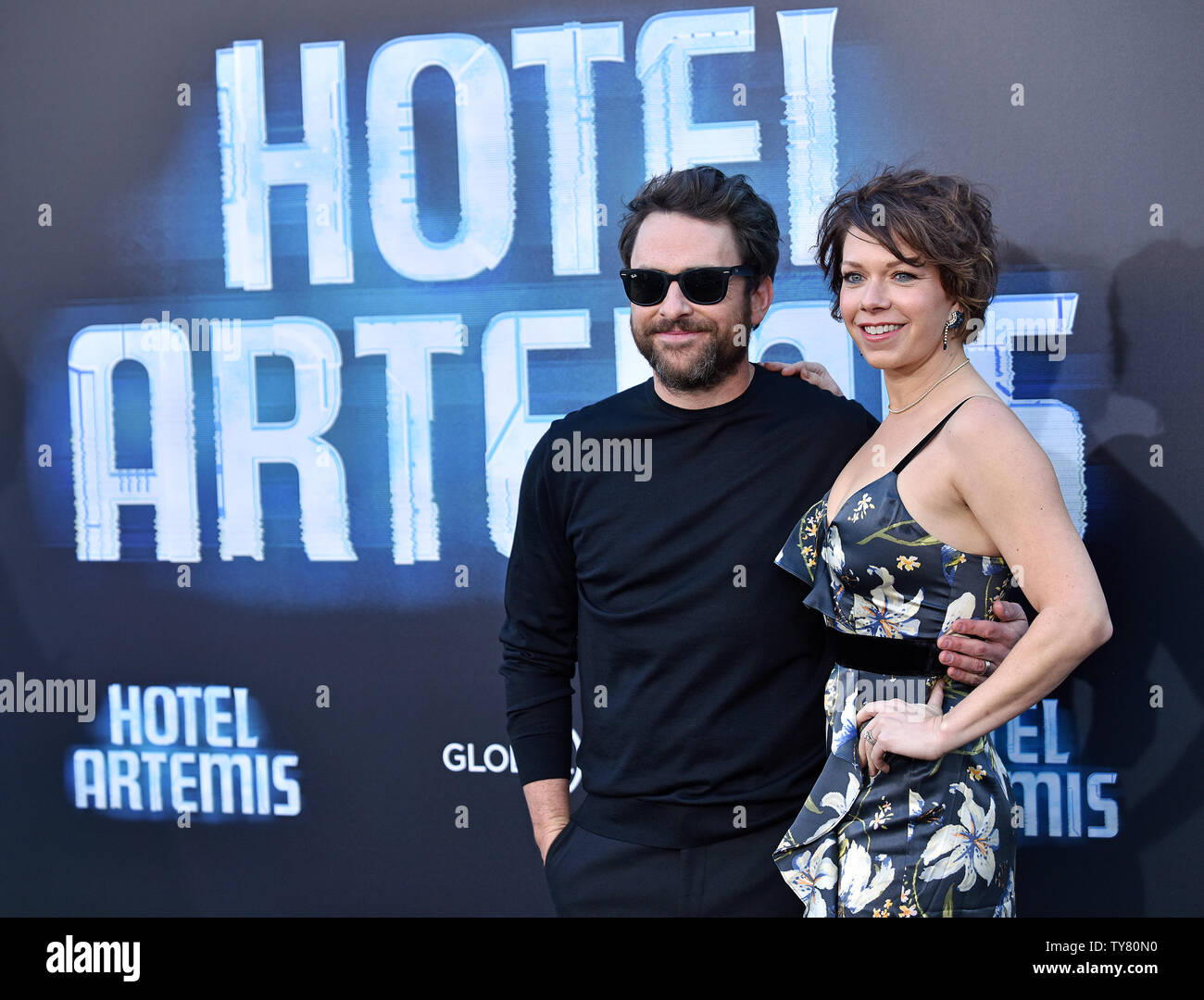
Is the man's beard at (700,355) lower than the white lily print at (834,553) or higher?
higher

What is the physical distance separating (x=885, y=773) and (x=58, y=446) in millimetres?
2983

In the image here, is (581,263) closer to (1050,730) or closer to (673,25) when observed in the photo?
(673,25)

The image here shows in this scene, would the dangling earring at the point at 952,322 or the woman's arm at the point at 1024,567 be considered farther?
→ the dangling earring at the point at 952,322

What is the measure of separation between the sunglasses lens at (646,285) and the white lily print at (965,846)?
1180mm

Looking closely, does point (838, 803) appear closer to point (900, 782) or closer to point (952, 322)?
point (900, 782)

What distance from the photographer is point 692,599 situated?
2.18m

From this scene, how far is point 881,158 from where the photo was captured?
122 inches

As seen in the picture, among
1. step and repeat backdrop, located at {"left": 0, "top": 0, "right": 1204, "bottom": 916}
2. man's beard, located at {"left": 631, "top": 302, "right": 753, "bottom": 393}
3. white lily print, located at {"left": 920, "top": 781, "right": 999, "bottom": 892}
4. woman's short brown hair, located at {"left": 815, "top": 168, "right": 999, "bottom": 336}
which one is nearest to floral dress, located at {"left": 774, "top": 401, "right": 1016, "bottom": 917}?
white lily print, located at {"left": 920, "top": 781, "right": 999, "bottom": 892}

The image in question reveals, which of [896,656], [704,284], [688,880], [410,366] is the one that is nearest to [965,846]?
[896,656]

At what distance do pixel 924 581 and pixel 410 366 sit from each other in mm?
1998

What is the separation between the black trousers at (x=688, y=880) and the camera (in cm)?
216

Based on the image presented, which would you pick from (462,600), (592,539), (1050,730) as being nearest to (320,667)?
(462,600)

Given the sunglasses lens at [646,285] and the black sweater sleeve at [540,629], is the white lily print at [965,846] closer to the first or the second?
the black sweater sleeve at [540,629]

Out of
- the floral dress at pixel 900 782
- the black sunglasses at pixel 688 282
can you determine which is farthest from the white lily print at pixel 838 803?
the black sunglasses at pixel 688 282
